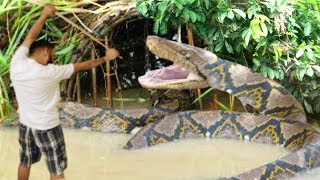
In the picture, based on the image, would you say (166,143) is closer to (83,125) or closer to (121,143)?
(121,143)

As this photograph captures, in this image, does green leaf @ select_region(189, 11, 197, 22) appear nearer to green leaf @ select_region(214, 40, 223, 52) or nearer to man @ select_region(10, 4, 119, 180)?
green leaf @ select_region(214, 40, 223, 52)

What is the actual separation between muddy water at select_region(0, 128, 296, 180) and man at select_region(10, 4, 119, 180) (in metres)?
0.83

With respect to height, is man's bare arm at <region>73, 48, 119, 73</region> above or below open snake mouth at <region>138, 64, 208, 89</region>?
above

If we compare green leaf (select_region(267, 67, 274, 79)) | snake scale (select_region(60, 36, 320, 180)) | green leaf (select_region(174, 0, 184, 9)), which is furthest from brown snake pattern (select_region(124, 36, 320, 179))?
green leaf (select_region(174, 0, 184, 9))

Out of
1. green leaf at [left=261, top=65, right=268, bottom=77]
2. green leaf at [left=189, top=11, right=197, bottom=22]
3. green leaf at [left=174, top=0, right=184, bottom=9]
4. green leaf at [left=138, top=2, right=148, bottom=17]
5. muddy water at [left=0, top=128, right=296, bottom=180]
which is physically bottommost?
muddy water at [left=0, top=128, right=296, bottom=180]

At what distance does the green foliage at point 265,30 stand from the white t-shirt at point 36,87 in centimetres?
229

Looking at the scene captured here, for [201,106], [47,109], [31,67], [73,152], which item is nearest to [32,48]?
[31,67]

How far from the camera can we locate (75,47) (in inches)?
290

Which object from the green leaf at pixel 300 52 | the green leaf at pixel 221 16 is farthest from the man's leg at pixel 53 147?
the green leaf at pixel 300 52

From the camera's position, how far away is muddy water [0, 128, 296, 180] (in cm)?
553

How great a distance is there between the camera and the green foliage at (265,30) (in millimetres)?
6555

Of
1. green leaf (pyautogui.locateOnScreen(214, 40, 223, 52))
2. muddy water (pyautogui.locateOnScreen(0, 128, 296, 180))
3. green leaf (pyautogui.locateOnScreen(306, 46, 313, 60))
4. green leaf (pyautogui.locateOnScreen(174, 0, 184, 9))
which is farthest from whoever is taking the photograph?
green leaf (pyautogui.locateOnScreen(214, 40, 223, 52))

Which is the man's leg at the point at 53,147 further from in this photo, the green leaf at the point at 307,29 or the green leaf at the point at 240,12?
the green leaf at the point at 307,29

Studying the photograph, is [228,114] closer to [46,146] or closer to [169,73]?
[169,73]
